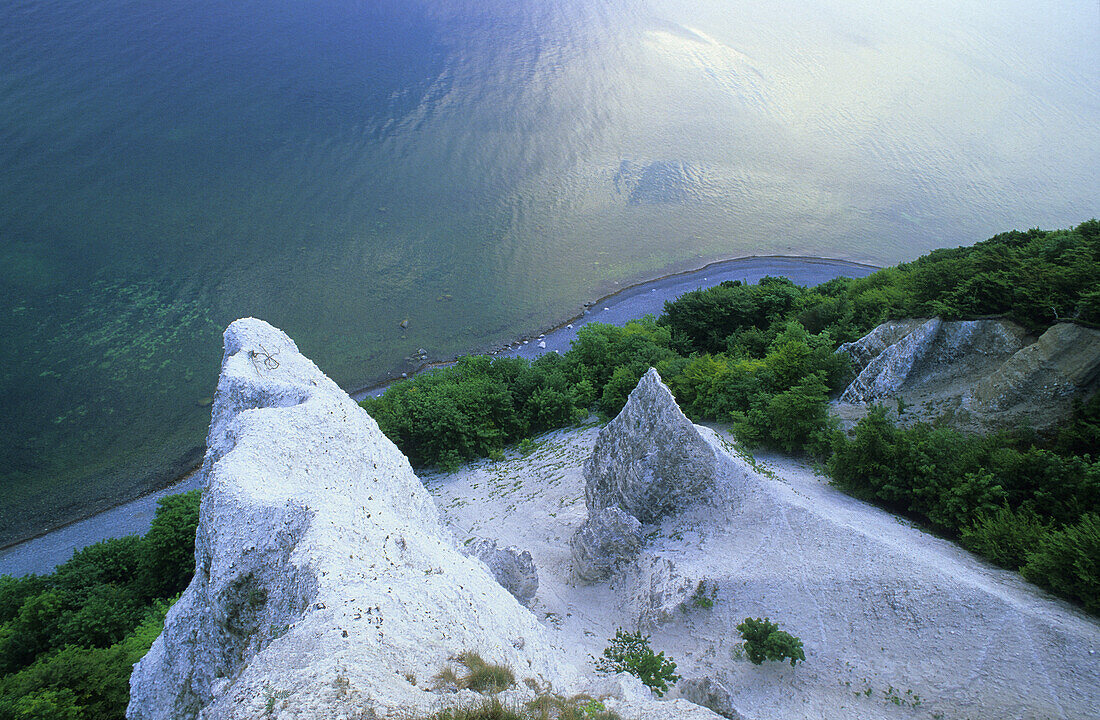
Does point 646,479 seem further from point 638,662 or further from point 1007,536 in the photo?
point 1007,536

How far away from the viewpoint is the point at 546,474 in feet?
79.4

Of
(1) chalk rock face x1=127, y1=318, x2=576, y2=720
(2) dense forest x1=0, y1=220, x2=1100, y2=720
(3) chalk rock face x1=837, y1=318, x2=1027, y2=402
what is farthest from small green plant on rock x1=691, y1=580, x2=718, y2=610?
(3) chalk rock face x1=837, y1=318, x2=1027, y2=402

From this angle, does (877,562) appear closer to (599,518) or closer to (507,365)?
(599,518)

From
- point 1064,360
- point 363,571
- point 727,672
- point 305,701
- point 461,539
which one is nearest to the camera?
point 305,701

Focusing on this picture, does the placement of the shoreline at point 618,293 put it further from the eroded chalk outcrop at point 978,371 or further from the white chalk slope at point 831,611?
the eroded chalk outcrop at point 978,371

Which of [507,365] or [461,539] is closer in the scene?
→ [461,539]

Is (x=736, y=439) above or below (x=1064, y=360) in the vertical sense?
below

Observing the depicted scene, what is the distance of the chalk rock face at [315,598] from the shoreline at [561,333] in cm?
1714

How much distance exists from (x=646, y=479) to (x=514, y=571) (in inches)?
191

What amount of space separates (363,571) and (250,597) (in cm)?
218

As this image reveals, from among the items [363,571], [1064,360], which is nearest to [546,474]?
[363,571]

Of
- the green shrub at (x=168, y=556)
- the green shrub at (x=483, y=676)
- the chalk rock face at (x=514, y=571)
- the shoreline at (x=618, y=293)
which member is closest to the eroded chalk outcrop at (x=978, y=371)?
the chalk rock face at (x=514, y=571)

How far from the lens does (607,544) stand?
16969mm

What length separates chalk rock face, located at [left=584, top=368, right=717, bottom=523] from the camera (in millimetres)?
17391
